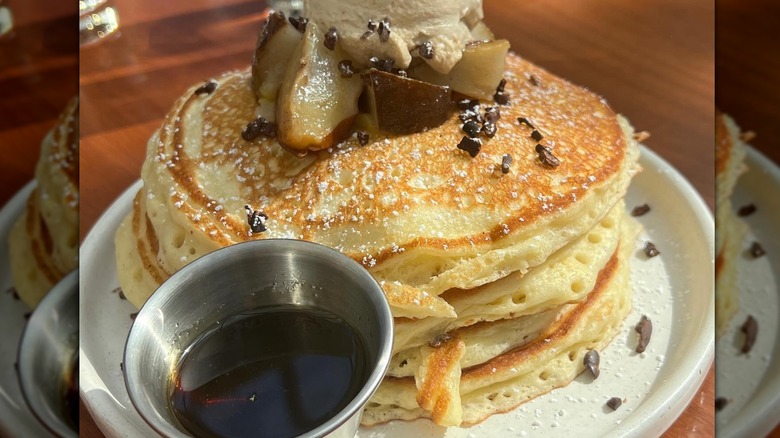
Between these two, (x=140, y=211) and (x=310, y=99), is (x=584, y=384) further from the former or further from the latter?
(x=140, y=211)

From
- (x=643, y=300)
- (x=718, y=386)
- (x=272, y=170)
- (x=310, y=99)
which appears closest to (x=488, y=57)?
(x=310, y=99)

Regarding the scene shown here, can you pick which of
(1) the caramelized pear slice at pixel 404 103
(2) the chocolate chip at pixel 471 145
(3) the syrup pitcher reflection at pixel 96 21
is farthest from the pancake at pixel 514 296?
(3) the syrup pitcher reflection at pixel 96 21

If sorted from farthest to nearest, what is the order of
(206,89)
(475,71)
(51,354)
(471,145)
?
(51,354), (206,89), (475,71), (471,145)

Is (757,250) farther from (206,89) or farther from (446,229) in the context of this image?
(206,89)

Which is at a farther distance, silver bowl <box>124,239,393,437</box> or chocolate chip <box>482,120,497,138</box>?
chocolate chip <box>482,120,497,138</box>

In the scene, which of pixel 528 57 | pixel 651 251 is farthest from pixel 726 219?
pixel 528 57

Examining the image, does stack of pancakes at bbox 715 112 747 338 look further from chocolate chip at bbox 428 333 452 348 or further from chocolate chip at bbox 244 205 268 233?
chocolate chip at bbox 244 205 268 233

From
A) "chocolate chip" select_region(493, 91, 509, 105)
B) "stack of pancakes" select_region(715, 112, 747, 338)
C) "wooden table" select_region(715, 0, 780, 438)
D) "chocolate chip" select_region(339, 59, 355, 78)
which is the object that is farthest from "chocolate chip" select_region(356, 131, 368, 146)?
"wooden table" select_region(715, 0, 780, 438)

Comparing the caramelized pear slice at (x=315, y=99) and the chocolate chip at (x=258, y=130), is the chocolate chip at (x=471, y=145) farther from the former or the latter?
the chocolate chip at (x=258, y=130)
